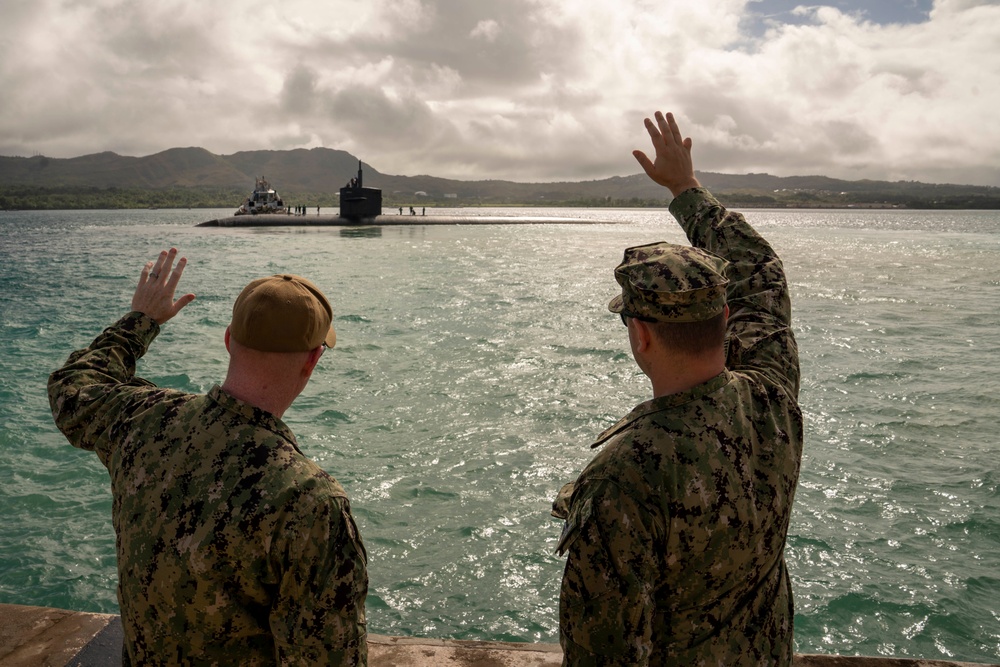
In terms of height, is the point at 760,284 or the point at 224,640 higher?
the point at 760,284

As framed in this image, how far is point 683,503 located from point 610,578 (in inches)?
11.9

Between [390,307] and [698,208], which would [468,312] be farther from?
[698,208]

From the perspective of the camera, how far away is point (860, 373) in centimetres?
1459

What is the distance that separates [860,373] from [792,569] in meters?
9.17

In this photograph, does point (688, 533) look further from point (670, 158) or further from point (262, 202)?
point (262, 202)

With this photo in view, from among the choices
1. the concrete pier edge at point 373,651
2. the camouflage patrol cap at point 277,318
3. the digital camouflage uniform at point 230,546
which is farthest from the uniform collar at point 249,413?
the concrete pier edge at point 373,651

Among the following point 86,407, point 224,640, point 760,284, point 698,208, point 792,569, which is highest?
point 698,208

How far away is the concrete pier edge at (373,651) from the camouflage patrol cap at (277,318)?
2.13 m

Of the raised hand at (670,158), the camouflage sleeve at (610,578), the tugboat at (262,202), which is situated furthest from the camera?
the tugboat at (262,202)

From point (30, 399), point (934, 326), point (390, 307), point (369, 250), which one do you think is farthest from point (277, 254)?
point (934, 326)

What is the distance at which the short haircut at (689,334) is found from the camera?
2133 millimetres

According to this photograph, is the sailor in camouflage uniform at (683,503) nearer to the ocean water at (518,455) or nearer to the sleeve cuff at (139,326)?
the sleeve cuff at (139,326)

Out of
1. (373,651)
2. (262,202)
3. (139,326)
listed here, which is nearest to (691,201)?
(139,326)

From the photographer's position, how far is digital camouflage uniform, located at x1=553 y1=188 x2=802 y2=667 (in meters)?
1.98
